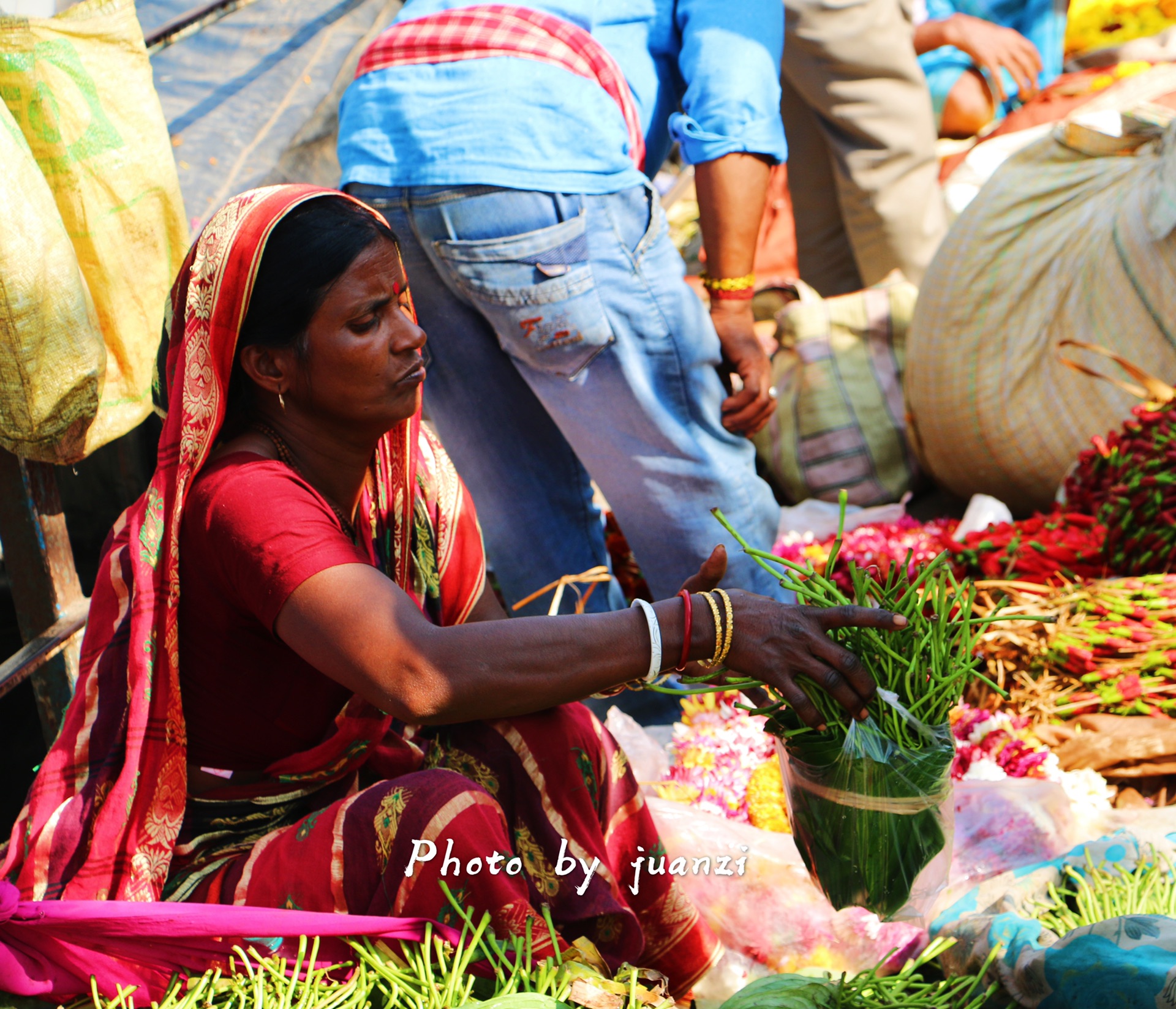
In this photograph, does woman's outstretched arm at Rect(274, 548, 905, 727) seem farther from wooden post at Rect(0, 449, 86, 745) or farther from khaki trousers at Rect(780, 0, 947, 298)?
khaki trousers at Rect(780, 0, 947, 298)

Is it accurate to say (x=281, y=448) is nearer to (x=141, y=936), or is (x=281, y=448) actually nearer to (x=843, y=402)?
(x=141, y=936)

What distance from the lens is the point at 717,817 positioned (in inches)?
80.7

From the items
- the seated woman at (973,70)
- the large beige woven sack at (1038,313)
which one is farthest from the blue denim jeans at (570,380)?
the seated woman at (973,70)

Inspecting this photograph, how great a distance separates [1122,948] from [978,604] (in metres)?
1.23

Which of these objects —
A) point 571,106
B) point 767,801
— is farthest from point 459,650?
point 571,106

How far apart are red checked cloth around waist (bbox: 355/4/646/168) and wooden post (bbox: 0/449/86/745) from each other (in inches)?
45.2

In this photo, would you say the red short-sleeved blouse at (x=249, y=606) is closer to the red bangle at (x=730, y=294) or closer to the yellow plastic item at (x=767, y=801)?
the yellow plastic item at (x=767, y=801)

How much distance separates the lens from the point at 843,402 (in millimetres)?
3771

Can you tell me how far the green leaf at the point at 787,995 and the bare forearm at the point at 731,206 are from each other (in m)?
1.58

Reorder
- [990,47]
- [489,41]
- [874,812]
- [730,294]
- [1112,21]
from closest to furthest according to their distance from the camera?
1. [874,812]
2. [489,41]
3. [730,294]
4. [990,47]
5. [1112,21]

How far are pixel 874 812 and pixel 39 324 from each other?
1636 millimetres

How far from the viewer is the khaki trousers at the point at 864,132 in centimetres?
408

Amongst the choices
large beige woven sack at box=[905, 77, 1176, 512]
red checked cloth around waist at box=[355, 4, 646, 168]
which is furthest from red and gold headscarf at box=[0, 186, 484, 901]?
large beige woven sack at box=[905, 77, 1176, 512]

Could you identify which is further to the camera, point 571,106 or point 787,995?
point 571,106
